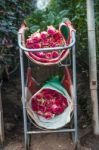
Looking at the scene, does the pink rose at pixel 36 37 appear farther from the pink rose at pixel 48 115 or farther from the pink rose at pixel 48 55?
the pink rose at pixel 48 115

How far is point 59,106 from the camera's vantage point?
353 cm

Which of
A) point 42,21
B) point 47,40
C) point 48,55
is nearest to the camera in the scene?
point 48,55

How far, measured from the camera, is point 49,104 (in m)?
3.55

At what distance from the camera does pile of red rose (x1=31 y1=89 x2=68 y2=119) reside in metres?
3.52

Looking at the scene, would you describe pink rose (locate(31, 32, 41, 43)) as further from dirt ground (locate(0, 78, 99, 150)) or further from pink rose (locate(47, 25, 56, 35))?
dirt ground (locate(0, 78, 99, 150))

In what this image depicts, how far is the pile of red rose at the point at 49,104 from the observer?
3.52 m

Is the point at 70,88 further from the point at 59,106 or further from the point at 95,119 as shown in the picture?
the point at 95,119

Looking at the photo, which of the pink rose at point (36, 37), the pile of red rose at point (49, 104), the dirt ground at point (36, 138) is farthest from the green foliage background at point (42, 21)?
the dirt ground at point (36, 138)

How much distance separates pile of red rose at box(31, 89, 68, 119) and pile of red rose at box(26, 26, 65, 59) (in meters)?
0.38

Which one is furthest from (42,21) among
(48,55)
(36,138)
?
(36,138)

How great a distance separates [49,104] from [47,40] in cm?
58

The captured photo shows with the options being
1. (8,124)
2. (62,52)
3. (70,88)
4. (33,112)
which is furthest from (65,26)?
(8,124)

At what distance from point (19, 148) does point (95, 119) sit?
0.77 meters

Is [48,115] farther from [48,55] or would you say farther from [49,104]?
[48,55]
